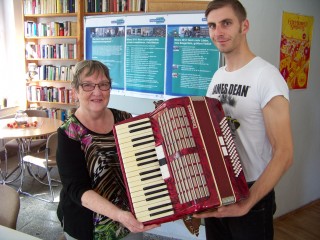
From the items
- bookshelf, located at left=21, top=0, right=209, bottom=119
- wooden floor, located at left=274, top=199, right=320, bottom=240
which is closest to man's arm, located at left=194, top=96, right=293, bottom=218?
wooden floor, located at left=274, top=199, right=320, bottom=240

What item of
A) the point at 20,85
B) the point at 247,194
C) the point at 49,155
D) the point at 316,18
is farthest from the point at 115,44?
the point at 20,85

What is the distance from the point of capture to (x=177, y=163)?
110cm

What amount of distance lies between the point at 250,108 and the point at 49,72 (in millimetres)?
4630

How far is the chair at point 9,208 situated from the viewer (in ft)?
4.73

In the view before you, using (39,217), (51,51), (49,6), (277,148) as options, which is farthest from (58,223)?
(49,6)

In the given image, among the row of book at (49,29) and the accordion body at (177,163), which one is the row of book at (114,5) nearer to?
the row of book at (49,29)

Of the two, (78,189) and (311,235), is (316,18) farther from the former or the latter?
(78,189)

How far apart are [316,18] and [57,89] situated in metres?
4.03

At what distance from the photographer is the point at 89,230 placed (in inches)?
53.6

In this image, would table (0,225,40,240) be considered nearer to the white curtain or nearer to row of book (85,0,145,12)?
row of book (85,0,145,12)

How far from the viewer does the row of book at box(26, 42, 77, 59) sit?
16.6 ft

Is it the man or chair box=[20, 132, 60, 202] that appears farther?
chair box=[20, 132, 60, 202]

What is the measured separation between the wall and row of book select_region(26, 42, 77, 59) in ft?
7.16

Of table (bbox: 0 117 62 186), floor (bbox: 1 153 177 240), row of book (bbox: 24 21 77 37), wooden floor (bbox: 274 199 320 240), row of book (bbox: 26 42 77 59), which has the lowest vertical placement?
floor (bbox: 1 153 177 240)
